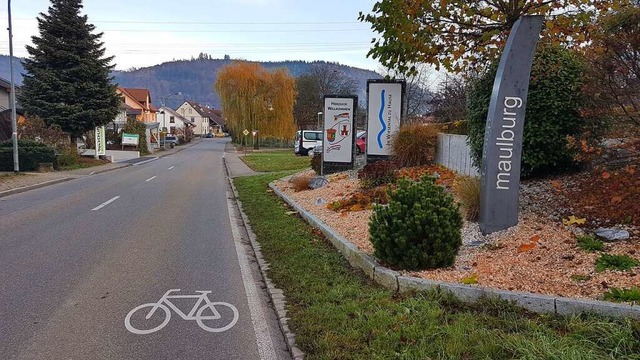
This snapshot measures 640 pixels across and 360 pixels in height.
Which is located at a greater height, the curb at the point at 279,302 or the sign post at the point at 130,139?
the sign post at the point at 130,139

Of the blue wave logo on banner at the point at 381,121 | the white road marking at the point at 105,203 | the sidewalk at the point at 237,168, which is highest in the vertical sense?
the blue wave logo on banner at the point at 381,121

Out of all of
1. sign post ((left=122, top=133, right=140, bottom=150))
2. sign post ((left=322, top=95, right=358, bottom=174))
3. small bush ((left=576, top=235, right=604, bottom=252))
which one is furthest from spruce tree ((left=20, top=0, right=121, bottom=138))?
small bush ((left=576, top=235, right=604, bottom=252))

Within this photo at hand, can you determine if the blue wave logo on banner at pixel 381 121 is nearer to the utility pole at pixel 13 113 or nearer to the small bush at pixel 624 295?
the small bush at pixel 624 295

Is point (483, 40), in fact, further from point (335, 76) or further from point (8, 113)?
point (335, 76)

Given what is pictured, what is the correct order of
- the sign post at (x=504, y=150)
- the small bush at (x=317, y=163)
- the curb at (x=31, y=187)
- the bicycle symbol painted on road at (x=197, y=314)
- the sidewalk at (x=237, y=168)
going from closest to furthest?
1. the bicycle symbol painted on road at (x=197, y=314)
2. the sign post at (x=504, y=150)
3. the curb at (x=31, y=187)
4. the small bush at (x=317, y=163)
5. the sidewalk at (x=237, y=168)

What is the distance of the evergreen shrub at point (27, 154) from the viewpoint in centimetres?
2453

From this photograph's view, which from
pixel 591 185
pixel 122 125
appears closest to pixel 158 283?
pixel 591 185

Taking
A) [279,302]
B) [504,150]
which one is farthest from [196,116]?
[279,302]

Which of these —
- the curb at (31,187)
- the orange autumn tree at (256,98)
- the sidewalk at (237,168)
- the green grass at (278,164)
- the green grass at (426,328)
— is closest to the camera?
the green grass at (426,328)

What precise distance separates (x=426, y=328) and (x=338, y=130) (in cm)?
1335

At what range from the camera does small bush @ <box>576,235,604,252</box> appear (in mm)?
5387

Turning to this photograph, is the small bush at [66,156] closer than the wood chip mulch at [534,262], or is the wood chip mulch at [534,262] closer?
the wood chip mulch at [534,262]

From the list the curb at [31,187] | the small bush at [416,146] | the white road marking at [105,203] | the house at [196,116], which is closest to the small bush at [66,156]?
the curb at [31,187]

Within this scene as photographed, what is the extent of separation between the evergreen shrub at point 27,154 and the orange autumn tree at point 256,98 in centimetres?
3320
